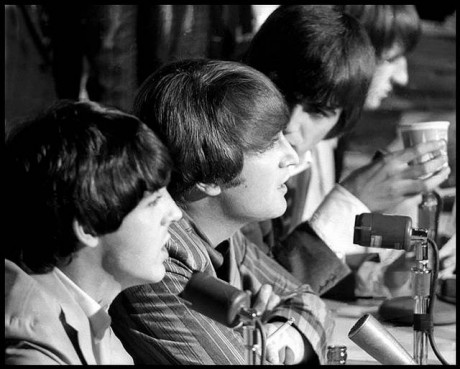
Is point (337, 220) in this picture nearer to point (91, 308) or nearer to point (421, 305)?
point (421, 305)

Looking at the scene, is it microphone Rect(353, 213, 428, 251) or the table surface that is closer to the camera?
microphone Rect(353, 213, 428, 251)

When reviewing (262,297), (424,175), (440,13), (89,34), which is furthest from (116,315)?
(440,13)

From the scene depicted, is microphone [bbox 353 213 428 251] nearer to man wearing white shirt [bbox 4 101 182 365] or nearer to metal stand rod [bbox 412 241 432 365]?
metal stand rod [bbox 412 241 432 365]

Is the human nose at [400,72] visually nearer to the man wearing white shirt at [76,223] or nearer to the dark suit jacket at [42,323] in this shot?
the man wearing white shirt at [76,223]

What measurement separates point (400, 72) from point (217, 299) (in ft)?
5.98

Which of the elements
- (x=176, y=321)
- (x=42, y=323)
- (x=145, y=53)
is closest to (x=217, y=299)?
(x=42, y=323)

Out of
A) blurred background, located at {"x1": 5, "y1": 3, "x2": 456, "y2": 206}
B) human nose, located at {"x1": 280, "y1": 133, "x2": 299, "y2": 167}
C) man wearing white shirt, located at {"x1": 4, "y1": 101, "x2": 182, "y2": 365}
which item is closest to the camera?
man wearing white shirt, located at {"x1": 4, "y1": 101, "x2": 182, "y2": 365}

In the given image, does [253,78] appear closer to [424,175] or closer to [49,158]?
[49,158]

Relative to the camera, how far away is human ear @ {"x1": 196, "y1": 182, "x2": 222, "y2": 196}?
1.91 meters

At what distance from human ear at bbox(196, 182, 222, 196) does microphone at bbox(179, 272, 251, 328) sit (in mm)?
570

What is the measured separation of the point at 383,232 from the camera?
168 cm

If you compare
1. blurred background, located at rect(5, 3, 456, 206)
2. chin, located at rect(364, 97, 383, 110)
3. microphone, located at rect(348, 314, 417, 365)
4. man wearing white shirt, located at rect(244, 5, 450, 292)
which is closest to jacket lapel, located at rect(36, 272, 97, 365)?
microphone, located at rect(348, 314, 417, 365)

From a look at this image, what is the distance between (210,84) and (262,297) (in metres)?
0.44

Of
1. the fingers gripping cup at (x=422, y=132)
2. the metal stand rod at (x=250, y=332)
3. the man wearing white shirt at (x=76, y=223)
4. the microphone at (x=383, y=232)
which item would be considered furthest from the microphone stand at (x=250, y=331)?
the fingers gripping cup at (x=422, y=132)
